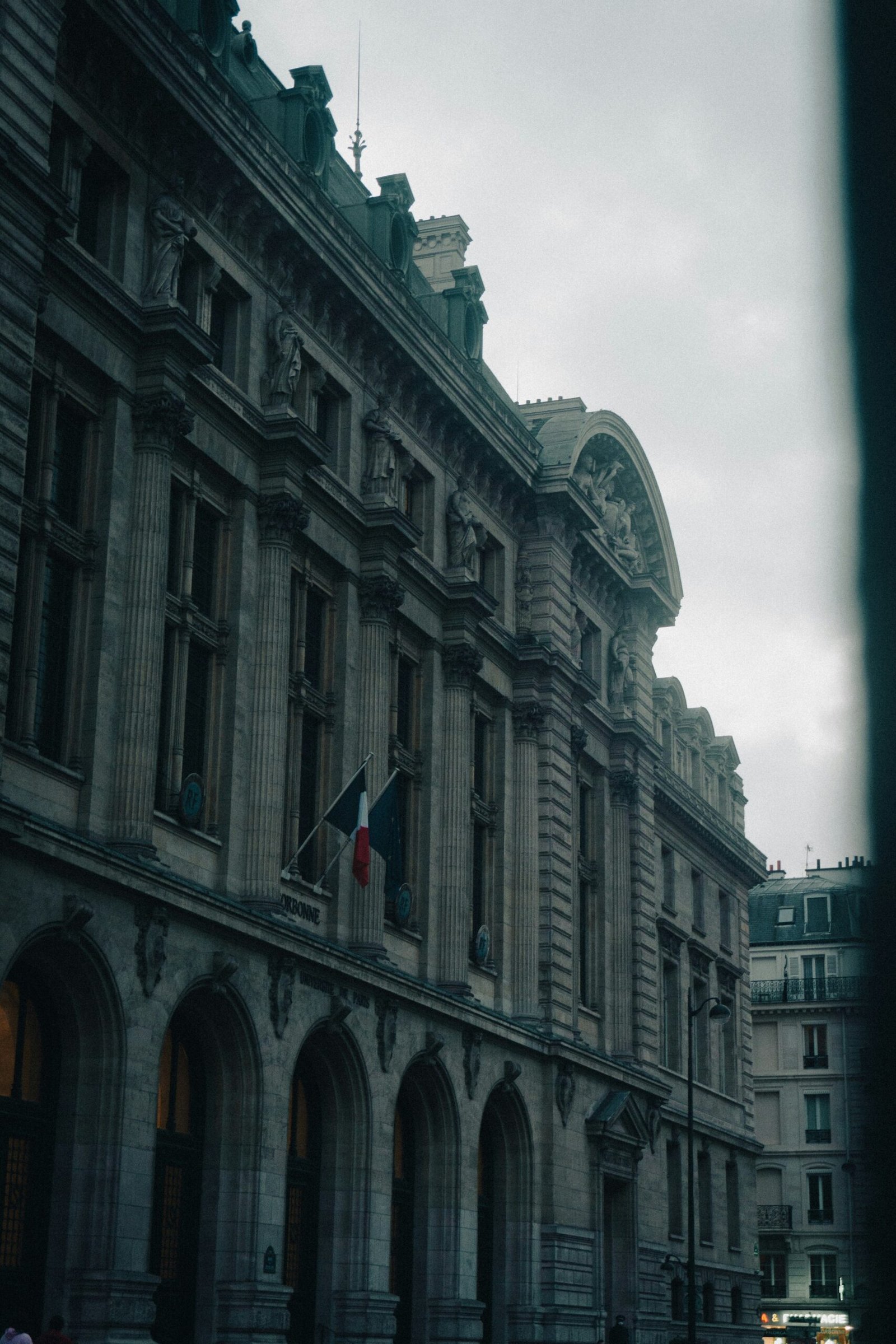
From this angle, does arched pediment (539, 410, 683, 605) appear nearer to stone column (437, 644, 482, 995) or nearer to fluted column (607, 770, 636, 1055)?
fluted column (607, 770, 636, 1055)

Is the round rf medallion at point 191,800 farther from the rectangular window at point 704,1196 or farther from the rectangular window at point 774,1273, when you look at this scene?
the rectangular window at point 774,1273

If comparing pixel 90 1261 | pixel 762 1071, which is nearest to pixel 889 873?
pixel 90 1261

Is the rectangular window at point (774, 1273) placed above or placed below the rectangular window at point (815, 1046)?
below

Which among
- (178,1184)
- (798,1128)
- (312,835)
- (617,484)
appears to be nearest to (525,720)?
(617,484)

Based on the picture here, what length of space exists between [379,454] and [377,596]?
3469 millimetres

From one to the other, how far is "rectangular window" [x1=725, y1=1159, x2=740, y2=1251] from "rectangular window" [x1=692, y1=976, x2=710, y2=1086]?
4.29 metres

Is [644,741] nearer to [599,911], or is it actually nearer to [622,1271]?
[599,911]

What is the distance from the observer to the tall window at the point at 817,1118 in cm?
9025

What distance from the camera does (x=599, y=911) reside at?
170 feet

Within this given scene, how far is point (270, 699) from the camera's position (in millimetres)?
33969

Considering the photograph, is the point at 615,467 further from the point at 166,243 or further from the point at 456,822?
the point at 166,243

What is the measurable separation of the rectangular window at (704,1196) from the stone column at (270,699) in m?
33.8

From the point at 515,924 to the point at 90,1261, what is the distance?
2048 centimetres

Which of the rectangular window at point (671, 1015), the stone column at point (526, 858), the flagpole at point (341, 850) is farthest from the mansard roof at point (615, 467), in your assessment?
the flagpole at point (341, 850)
